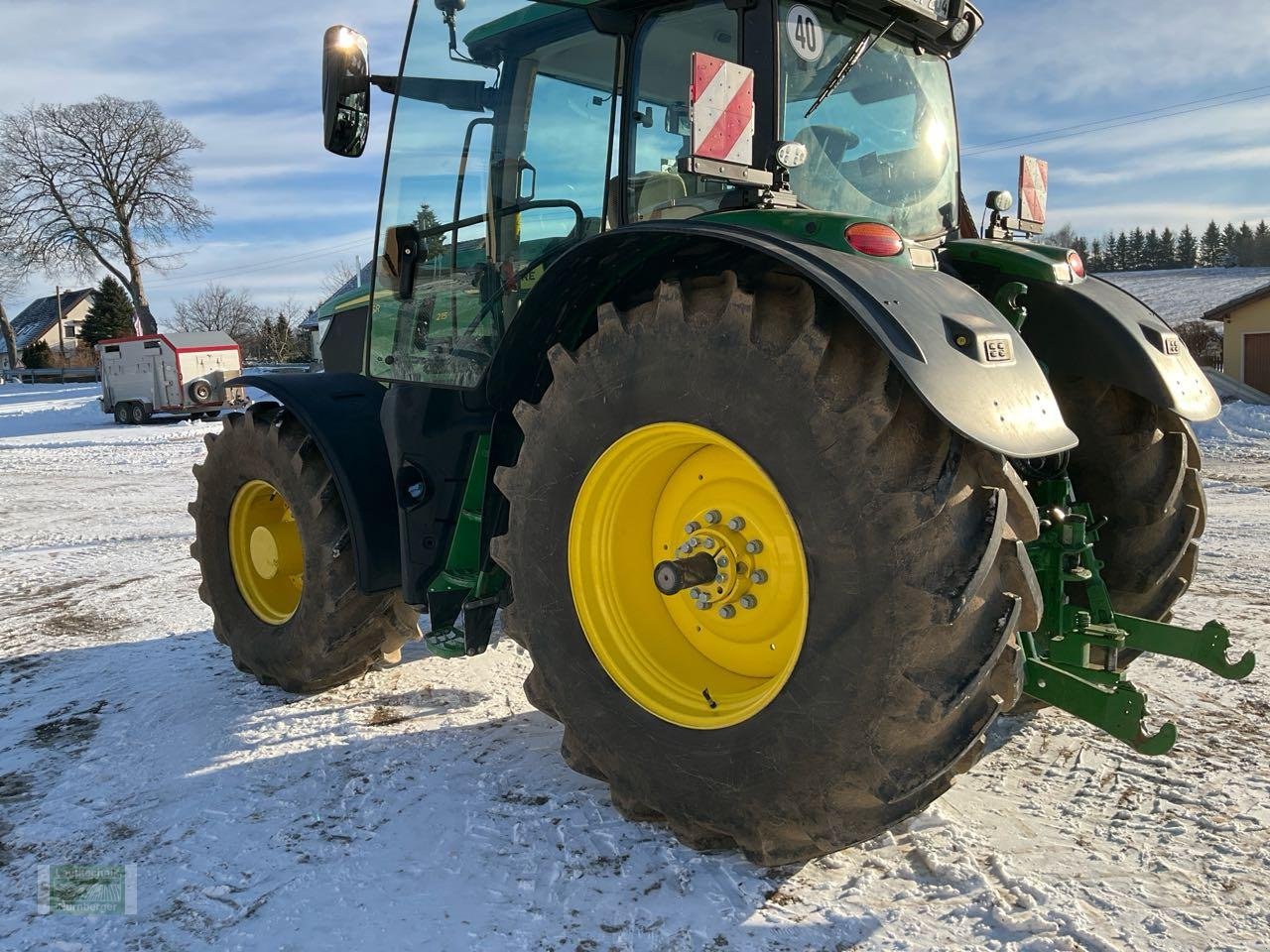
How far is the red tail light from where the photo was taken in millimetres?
2512

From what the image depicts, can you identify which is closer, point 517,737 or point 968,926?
point 968,926

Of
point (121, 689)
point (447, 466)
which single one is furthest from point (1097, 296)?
point (121, 689)

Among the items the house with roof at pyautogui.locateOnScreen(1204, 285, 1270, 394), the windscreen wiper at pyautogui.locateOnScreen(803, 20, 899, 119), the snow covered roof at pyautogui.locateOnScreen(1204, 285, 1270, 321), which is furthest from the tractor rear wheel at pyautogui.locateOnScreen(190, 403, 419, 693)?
the house with roof at pyautogui.locateOnScreen(1204, 285, 1270, 394)

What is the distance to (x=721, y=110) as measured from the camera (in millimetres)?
2496

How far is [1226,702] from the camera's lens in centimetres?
368

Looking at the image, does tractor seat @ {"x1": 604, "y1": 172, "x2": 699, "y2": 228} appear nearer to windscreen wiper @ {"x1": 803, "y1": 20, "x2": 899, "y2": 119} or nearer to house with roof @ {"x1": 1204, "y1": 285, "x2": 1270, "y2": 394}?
Result: windscreen wiper @ {"x1": 803, "y1": 20, "x2": 899, "y2": 119}

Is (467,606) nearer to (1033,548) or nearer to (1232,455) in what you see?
(1033,548)

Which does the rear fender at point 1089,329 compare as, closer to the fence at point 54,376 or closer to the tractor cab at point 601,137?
the tractor cab at point 601,137

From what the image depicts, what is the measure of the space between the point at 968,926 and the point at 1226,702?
202 cm

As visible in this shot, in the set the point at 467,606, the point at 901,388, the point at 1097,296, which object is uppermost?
the point at 1097,296

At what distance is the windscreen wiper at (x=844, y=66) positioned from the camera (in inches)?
119

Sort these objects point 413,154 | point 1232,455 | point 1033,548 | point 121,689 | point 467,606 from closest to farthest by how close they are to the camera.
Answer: point 1033,548, point 467,606, point 413,154, point 121,689, point 1232,455

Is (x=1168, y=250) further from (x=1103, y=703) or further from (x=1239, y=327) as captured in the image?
(x=1103, y=703)

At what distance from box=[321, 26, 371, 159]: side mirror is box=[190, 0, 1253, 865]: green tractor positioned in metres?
0.02
